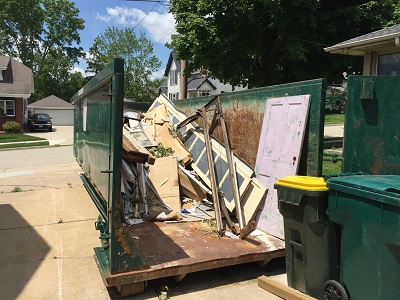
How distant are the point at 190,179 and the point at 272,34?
10.4 metres

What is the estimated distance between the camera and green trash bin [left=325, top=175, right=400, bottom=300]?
100 inches

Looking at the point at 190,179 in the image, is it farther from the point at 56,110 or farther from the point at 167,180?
the point at 56,110

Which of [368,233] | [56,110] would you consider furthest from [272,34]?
[56,110]

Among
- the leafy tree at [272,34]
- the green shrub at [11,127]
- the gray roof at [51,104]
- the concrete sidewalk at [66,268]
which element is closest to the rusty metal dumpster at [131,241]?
the concrete sidewalk at [66,268]

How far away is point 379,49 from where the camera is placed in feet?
28.2

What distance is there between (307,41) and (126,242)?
37.3 ft

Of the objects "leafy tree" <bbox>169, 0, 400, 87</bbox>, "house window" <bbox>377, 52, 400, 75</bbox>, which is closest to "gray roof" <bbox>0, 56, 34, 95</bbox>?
"leafy tree" <bbox>169, 0, 400, 87</bbox>

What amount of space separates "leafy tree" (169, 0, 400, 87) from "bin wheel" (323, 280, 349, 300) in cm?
1030

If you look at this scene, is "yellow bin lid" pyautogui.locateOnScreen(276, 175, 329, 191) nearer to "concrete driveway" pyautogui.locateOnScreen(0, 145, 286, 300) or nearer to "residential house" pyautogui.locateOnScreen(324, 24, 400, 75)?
"concrete driveway" pyautogui.locateOnScreen(0, 145, 286, 300)

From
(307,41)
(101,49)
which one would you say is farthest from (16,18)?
(307,41)

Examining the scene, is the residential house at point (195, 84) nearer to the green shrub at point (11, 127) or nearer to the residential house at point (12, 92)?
the residential house at point (12, 92)

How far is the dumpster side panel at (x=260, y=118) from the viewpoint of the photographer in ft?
13.4

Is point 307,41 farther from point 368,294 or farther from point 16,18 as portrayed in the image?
point 16,18

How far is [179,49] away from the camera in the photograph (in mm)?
13445
